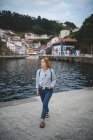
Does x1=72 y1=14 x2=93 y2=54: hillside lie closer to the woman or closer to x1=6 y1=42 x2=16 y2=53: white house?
x1=6 y1=42 x2=16 y2=53: white house

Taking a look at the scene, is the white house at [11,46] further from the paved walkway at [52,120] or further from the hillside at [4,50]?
the paved walkway at [52,120]

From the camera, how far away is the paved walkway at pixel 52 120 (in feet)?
18.2

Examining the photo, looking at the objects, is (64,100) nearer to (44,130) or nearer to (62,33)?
(44,130)

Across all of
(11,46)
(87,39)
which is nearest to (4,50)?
(11,46)

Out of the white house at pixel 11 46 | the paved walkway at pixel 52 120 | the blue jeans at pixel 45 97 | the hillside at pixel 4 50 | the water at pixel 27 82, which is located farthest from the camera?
the white house at pixel 11 46

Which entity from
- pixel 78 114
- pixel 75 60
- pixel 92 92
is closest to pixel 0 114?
pixel 78 114

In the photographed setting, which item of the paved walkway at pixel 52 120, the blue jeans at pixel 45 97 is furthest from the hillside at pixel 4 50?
the blue jeans at pixel 45 97

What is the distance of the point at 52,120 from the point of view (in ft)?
22.0

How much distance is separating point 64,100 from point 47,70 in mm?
2817

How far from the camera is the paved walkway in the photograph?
554 cm

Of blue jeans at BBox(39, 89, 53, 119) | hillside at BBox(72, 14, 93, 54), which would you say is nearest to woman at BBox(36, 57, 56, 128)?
blue jeans at BBox(39, 89, 53, 119)

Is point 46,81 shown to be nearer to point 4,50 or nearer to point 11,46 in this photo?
point 4,50

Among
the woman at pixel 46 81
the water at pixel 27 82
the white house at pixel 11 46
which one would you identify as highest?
the white house at pixel 11 46

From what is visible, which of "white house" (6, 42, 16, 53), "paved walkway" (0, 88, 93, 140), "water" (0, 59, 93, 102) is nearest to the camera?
"paved walkway" (0, 88, 93, 140)
